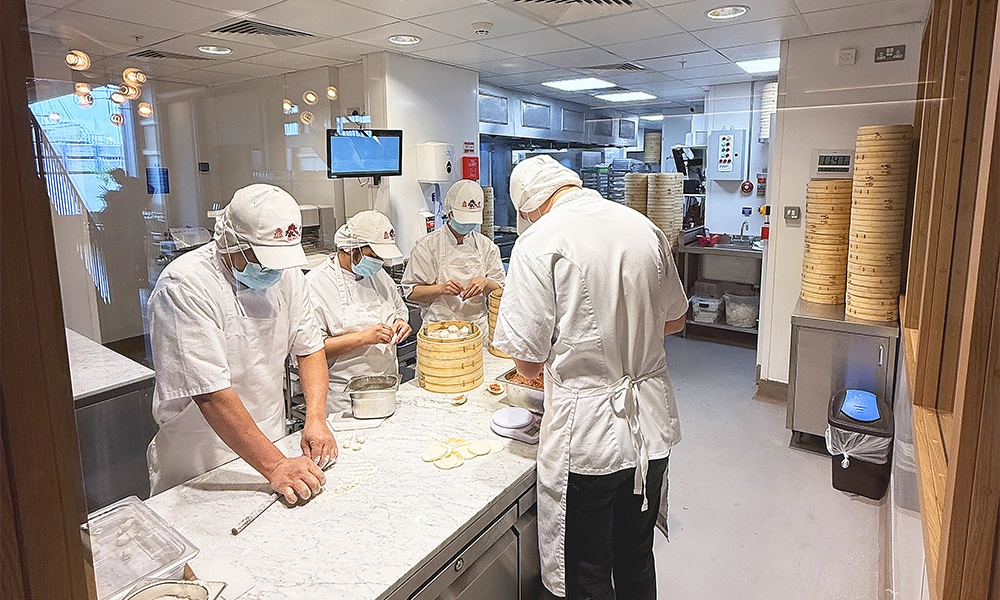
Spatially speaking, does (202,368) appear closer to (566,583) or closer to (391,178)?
(566,583)

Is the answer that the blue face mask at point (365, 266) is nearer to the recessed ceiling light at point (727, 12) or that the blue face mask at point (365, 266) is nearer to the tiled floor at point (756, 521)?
the tiled floor at point (756, 521)

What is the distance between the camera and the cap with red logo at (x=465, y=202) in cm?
298

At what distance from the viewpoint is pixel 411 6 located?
9.51 feet

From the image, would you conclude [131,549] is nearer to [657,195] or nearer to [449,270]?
[449,270]

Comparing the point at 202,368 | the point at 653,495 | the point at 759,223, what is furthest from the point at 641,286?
the point at 759,223

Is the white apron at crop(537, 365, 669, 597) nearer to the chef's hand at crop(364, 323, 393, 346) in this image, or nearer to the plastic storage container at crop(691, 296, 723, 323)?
the chef's hand at crop(364, 323, 393, 346)

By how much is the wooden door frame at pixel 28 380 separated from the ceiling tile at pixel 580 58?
3.81 metres

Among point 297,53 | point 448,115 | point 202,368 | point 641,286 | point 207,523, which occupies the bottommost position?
point 207,523

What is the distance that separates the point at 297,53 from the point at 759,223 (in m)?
4.09

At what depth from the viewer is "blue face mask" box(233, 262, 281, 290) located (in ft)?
5.21

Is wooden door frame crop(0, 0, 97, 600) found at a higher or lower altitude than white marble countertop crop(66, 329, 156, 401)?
higher

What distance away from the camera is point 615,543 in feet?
5.51

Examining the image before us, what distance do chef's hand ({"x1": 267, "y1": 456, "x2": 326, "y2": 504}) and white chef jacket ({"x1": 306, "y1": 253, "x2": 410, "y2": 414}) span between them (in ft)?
2.43

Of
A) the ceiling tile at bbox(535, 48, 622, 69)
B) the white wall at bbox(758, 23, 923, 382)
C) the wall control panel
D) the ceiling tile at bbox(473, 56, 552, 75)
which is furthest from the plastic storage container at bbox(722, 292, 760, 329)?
the ceiling tile at bbox(473, 56, 552, 75)
